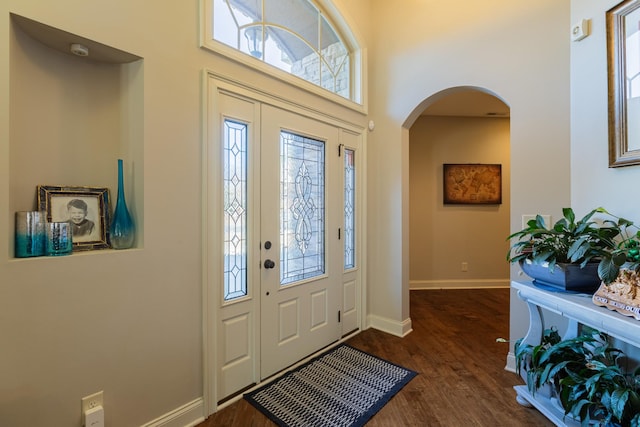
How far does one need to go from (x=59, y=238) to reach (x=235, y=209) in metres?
0.93

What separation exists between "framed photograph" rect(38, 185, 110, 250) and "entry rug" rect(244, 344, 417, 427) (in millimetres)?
1421

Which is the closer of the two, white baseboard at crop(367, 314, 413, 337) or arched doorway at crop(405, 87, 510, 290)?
white baseboard at crop(367, 314, 413, 337)

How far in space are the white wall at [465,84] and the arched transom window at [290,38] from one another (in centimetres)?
45

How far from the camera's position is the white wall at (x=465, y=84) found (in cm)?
217

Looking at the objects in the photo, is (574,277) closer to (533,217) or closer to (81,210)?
(533,217)

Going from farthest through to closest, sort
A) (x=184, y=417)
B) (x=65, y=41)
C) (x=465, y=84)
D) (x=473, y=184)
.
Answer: (x=473, y=184), (x=465, y=84), (x=184, y=417), (x=65, y=41)

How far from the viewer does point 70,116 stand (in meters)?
1.55

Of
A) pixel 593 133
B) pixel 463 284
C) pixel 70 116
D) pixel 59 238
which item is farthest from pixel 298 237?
pixel 463 284

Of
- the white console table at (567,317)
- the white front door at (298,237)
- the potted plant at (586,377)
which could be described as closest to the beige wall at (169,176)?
the white front door at (298,237)

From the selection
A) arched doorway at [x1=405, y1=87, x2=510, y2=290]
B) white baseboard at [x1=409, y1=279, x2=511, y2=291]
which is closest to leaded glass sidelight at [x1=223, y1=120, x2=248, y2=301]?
arched doorway at [x1=405, y1=87, x2=510, y2=290]

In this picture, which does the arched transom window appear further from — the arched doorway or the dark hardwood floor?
the dark hardwood floor

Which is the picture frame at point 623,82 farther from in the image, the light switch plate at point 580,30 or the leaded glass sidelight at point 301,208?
the leaded glass sidelight at point 301,208

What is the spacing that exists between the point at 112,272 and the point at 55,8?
1.25 meters

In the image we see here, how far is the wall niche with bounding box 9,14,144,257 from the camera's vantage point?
1367 millimetres
